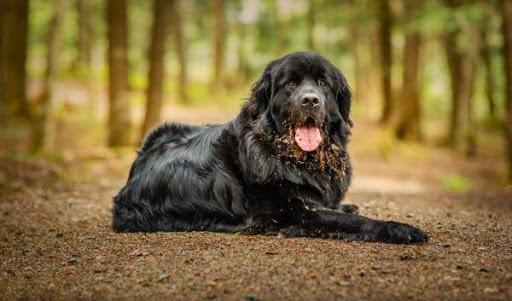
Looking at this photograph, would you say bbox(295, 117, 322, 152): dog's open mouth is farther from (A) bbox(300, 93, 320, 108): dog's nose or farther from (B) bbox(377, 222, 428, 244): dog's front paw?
(B) bbox(377, 222, 428, 244): dog's front paw

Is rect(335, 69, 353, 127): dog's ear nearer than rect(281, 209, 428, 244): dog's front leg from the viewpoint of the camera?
No

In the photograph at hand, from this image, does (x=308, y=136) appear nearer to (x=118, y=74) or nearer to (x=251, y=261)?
(x=251, y=261)

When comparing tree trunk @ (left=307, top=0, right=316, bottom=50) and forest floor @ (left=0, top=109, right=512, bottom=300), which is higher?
tree trunk @ (left=307, top=0, right=316, bottom=50)

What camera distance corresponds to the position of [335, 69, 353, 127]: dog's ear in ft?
18.0

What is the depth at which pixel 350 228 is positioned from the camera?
4859mm

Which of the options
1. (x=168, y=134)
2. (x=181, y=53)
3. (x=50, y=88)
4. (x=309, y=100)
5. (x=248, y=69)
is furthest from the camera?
(x=248, y=69)

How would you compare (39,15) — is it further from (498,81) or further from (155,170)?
(155,170)

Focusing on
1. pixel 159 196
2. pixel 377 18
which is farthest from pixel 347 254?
pixel 377 18

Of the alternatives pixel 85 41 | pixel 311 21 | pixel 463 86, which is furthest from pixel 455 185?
pixel 85 41

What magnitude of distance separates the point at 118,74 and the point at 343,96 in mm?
9824

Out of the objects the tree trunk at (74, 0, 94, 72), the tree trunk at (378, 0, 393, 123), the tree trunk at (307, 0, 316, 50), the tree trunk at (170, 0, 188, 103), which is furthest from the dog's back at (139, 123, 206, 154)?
the tree trunk at (170, 0, 188, 103)

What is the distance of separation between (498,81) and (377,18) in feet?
30.3

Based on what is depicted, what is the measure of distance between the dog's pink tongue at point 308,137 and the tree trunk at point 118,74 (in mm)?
9941

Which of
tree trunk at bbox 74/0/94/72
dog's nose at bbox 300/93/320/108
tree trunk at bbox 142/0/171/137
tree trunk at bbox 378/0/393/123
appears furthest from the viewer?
tree trunk at bbox 74/0/94/72
